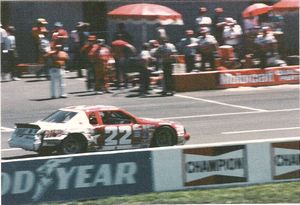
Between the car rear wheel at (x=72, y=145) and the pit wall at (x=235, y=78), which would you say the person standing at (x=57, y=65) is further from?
the car rear wheel at (x=72, y=145)

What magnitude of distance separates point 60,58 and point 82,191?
1103 cm

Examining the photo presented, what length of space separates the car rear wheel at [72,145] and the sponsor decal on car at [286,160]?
452 cm

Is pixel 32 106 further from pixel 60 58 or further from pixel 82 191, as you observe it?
pixel 82 191

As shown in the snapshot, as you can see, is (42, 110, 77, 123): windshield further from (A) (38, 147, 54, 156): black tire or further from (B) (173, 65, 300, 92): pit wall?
(B) (173, 65, 300, 92): pit wall

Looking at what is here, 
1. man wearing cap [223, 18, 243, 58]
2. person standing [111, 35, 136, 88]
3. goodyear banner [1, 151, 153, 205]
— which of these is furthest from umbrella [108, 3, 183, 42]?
goodyear banner [1, 151, 153, 205]

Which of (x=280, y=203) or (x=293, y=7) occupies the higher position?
(x=293, y=7)

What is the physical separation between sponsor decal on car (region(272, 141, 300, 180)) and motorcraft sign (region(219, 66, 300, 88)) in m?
12.4

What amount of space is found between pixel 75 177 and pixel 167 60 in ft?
40.0

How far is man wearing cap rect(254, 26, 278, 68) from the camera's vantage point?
82.7 ft

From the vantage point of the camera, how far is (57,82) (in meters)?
22.5

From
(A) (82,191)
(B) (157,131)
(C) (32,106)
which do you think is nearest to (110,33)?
(C) (32,106)

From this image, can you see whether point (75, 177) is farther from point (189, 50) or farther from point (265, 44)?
point (265, 44)

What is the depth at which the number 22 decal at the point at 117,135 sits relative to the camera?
632 inches

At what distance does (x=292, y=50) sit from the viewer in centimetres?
3003
